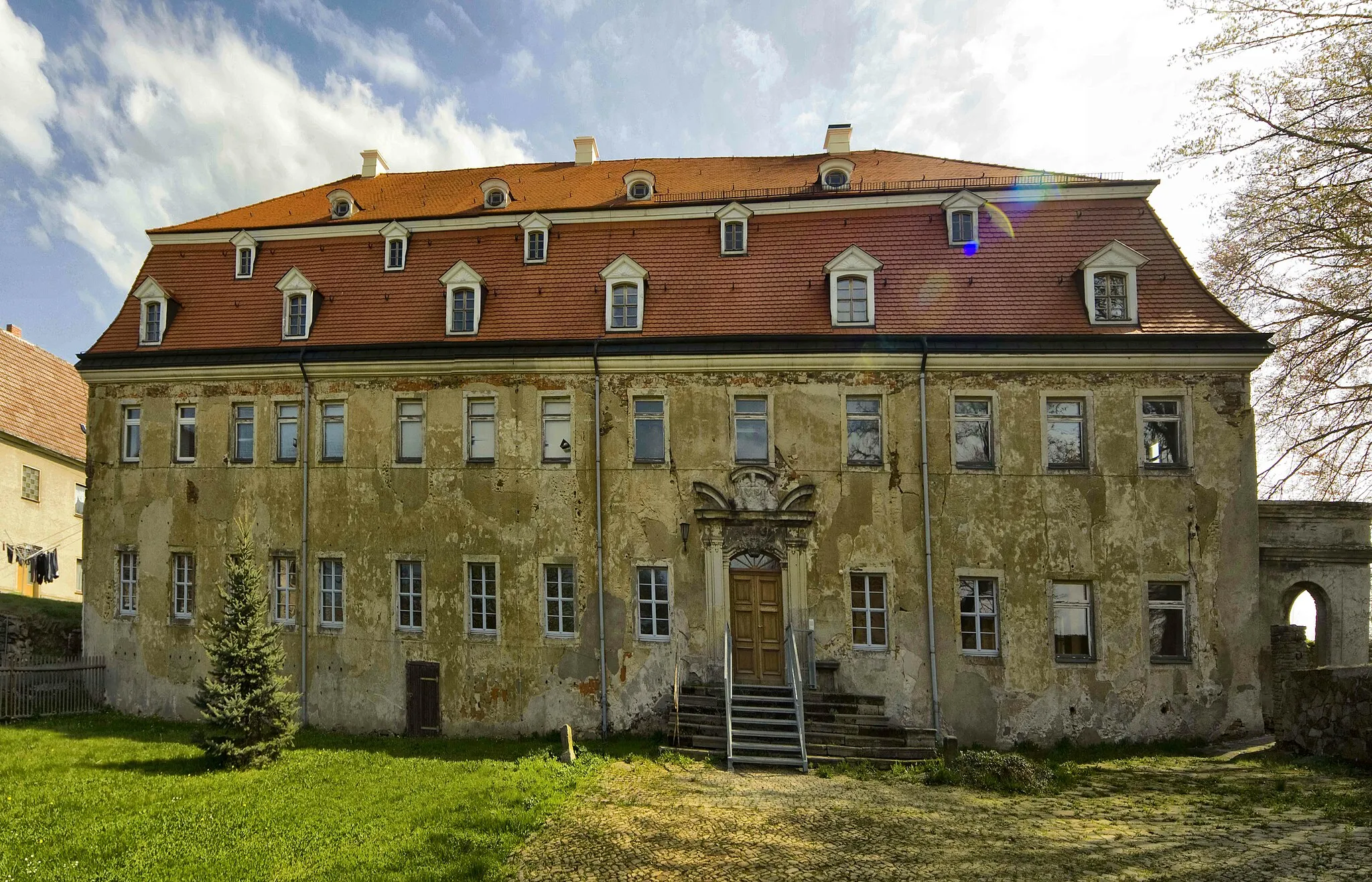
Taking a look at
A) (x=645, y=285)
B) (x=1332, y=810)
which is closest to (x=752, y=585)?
(x=645, y=285)

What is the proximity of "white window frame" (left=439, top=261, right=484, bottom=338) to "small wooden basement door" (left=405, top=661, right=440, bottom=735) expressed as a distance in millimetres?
7514

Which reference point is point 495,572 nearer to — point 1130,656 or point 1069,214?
point 1130,656

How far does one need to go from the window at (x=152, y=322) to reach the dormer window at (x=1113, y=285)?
21.9 meters

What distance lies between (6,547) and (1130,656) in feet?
111

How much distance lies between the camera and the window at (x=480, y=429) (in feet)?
56.7

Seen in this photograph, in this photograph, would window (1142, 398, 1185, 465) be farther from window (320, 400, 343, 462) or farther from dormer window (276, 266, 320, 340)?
dormer window (276, 266, 320, 340)

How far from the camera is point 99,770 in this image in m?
13.5

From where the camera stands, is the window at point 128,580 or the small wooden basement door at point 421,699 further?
the window at point 128,580

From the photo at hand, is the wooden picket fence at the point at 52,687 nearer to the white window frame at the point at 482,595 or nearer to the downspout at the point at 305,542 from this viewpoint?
the downspout at the point at 305,542

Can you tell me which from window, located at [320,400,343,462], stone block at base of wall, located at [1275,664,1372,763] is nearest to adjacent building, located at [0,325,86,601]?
window, located at [320,400,343,462]

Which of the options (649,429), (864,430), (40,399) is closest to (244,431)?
(649,429)

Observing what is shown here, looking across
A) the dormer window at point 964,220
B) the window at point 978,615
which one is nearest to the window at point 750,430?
the window at point 978,615

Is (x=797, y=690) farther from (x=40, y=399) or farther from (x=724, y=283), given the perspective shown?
(x=40, y=399)

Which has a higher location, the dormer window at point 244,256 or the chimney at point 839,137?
the chimney at point 839,137
